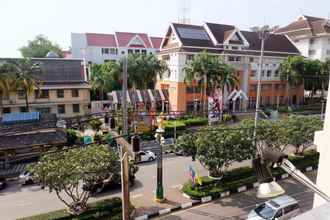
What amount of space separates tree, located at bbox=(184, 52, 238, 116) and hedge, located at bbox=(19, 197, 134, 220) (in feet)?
67.7

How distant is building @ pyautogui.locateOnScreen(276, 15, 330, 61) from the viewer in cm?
4853

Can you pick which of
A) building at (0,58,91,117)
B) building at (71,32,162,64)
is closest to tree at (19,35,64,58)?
building at (71,32,162,64)

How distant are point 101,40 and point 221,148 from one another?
42.8m

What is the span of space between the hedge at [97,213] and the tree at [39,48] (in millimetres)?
53623

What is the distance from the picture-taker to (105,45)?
50.2 m

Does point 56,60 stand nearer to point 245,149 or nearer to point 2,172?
point 2,172

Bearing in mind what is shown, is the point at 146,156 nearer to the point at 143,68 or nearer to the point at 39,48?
the point at 143,68

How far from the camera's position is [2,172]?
68.2ft

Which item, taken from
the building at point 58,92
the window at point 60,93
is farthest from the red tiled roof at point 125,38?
the window at point 60,93

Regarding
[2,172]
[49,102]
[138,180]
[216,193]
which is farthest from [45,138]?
Answer: [216,193]

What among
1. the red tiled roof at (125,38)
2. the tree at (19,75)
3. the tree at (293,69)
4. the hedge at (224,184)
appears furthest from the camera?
the red tiled roof at (125,38)

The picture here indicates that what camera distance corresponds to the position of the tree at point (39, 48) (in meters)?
58.5

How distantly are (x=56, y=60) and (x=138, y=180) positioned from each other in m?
23.9

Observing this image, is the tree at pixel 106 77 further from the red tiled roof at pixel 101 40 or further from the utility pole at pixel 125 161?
the utility pole at pixel 125 161
